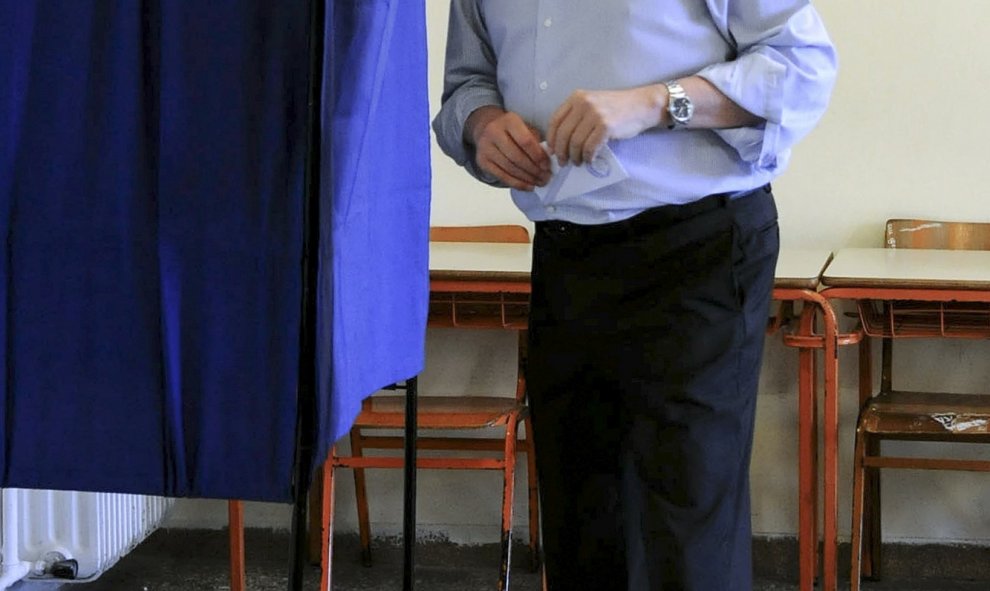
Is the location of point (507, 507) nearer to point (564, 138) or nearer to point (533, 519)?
point (533, 519)

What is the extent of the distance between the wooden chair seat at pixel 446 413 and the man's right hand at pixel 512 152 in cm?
114

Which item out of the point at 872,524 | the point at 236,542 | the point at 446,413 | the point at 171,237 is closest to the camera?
the point at 171,237

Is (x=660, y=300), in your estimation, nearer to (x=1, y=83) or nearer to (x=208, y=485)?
(x=208, y=485)

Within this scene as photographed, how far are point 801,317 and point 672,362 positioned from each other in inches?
48.7

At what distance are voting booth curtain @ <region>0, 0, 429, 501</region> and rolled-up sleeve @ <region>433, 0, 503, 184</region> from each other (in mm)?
410

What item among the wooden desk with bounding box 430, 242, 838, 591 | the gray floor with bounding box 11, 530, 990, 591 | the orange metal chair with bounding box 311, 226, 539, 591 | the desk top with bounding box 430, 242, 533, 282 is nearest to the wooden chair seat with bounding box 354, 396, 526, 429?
the orange metal chair with bounding box 311, 226, 539, 591

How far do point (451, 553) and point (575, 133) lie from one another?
2.13 m

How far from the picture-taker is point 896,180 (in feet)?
9.91

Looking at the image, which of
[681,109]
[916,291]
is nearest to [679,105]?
[681,109]

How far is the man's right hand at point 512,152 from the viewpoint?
1.30m

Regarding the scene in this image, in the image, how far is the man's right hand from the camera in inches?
51.3

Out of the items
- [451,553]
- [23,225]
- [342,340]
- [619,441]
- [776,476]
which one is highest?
[23,225]

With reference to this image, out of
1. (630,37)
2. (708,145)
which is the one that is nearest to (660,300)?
(708,145)

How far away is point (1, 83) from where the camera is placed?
40.8 inches
